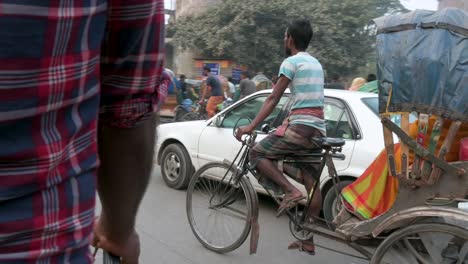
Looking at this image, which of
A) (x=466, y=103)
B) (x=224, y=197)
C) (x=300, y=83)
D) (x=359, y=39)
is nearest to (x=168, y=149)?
(x=224, y=197)

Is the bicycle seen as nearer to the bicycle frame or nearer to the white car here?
the bicycle frame

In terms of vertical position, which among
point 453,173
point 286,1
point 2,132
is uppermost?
point 286,1

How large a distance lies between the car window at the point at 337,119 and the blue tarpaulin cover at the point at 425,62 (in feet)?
5.18

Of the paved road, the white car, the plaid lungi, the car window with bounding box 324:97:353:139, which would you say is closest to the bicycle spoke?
the paved road

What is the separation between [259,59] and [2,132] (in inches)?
752

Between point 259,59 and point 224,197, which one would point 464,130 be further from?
point 259,59

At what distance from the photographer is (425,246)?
117 inches

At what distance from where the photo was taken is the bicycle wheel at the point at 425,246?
9.31 ft

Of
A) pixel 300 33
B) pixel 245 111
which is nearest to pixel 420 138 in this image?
pixel 300 33

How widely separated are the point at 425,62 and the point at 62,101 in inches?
104

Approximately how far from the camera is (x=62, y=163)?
79 cm

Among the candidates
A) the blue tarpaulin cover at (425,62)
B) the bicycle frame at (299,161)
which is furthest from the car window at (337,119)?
the blue tarpaulin cover at (425,62)

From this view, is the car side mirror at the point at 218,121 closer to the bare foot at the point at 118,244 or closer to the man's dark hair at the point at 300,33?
the man's dark hair at the point at 300,33

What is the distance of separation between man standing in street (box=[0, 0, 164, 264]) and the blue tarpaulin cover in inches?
94.1
